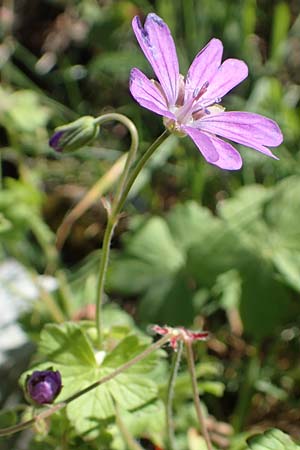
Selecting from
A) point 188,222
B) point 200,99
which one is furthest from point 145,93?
point 188,222

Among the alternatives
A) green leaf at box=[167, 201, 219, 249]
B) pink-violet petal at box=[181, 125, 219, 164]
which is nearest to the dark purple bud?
pink-violet petal at box=[181, 125, 219, 164]

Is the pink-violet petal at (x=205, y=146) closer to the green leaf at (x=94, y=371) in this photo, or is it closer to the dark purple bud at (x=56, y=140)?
the dark purple bud at (x=56, y=140)

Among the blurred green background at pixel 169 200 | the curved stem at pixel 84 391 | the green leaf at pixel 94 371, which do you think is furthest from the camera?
the blurred green background at pixel 169 200

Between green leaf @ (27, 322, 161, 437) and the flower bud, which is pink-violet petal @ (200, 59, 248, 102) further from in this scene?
green leaf @ (27, 322, 161, 437)

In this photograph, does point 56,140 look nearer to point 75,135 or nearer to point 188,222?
point 75,135

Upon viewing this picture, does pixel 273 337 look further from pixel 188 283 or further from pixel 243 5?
pixel 243 5

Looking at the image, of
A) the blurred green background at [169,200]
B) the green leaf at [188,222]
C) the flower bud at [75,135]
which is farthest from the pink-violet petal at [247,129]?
the green leaf at [188,222]
